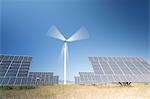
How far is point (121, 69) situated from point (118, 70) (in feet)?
1.10

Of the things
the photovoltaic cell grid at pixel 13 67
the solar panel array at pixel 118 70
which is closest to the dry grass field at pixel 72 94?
the photovoltaic cell grid at pixel 13 67

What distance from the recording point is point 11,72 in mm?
14461

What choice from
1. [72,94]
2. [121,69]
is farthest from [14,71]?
[121,69]

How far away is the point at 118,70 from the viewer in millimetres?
16234

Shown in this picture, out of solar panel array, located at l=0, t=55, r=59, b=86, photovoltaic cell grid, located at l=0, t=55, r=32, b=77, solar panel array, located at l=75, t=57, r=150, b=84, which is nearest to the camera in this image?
solar panel array, located at l=0, t=55, r=59, b=86

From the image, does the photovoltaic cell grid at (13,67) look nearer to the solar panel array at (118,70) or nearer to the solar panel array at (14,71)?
the solar panel array at (14,71)

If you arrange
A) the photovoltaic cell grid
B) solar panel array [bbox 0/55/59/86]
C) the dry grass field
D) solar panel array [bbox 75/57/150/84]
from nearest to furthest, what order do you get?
the dry grass field, solar panel array [bbox 0/55/59/86], the photovoltaic cell grid, solar panel array [bbox 75/57/150/84]

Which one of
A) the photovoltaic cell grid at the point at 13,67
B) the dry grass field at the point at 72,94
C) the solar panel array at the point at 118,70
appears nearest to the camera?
the dry grass field at the point at 72,94

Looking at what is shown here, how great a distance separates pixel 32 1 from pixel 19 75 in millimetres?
6782

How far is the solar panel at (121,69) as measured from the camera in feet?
49.9

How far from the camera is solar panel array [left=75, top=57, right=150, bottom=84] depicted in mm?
15117

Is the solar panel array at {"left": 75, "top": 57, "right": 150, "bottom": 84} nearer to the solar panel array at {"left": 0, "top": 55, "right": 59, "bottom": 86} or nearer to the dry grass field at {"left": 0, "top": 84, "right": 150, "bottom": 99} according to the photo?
the solar panel array at {"left": 0, "top": 55, "right": 59, "bottom": 86}

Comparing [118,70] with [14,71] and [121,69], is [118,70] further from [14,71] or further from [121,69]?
[14,71]

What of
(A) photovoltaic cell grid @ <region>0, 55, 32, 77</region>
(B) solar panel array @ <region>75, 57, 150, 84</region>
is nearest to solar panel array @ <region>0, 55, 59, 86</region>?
(A) photovoltaic cell grid @ <region>0, 55, 32, 77</region>
